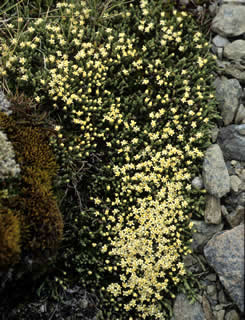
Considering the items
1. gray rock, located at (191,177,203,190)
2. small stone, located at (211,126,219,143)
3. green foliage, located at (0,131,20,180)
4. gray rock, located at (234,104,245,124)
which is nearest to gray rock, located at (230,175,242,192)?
gray rock, located at (191,177,203,190)

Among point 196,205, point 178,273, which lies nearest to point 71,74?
point 196,205

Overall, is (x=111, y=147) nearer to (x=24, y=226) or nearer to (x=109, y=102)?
(x=109, y=102)

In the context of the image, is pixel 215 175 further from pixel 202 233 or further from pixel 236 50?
pixel 236 50

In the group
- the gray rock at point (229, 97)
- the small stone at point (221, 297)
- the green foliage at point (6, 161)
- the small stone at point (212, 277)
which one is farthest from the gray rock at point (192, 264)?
the green foliage at point (6, 161)

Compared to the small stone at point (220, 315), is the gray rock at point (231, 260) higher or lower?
higher

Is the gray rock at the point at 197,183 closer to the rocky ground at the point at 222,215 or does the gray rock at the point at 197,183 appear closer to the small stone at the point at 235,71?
the rocky ground at the point at 222,215

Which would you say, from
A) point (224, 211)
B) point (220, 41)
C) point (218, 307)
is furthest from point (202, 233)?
point (220, 41)

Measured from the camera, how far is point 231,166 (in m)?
5.57

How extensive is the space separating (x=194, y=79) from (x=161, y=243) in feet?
10.0

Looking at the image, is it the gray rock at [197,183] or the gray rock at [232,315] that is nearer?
the gray rock at [232,315]

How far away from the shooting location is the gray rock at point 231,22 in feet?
19.9

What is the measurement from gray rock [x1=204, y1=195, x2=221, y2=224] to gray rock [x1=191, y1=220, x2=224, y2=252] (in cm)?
11

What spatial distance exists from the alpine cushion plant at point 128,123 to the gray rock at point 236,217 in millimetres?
531

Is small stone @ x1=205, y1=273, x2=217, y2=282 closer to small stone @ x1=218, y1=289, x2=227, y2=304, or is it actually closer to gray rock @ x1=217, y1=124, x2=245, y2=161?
small stone @ x1=218, y1=289, x2=227, y2=304
